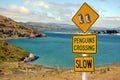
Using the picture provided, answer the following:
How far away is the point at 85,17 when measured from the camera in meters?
11.4

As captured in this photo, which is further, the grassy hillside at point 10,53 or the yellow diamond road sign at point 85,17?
the grassy hillside at point 10,53

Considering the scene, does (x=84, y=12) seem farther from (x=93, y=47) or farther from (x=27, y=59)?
(x=27, y=59)

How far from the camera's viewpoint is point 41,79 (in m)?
31.0

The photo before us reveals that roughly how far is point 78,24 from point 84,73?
1729 millimetres

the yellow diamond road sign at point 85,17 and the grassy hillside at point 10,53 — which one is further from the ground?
the yellow diamond road sign at point 85,17

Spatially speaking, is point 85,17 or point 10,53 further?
point 10,53

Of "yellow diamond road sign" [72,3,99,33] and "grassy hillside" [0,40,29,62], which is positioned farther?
"grassy hillside" [0,40,29,62]

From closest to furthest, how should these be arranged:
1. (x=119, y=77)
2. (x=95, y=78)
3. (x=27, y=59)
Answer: (x=119, y=77) < (x=95, y=78) < (x=27, y=59)

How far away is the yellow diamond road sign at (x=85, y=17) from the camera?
36.7 feet

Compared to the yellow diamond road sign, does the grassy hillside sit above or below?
below

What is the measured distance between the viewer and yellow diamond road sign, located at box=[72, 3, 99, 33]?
11195 mm

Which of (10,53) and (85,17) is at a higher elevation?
(85,17)

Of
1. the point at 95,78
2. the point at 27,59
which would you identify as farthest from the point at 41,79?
the point at 27,59

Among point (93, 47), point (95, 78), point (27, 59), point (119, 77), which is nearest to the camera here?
point (93, 47)
